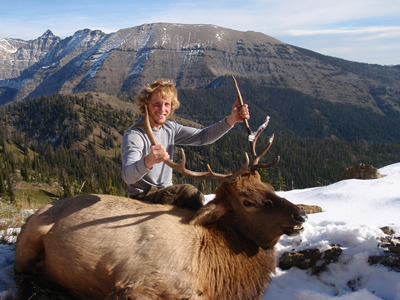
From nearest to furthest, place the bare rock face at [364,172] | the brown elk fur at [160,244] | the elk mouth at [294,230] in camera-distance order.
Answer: the brown elk fur at [160,244] → the elk mouth at [294,230] → the bare rock face at [364,172]

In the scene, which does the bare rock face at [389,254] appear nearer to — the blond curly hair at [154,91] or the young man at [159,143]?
the young man at [159,143]

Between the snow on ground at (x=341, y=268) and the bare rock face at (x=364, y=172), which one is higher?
the snow on ground at (x=341, y=268)

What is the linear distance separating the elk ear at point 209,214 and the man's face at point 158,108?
1967mm

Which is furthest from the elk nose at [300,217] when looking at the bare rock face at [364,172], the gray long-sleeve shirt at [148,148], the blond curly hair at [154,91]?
the bare rock face at [364,172]

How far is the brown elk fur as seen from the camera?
4.61 m

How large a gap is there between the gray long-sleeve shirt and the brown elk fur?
652 millimetres

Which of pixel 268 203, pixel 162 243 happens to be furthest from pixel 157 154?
pixel 268 203

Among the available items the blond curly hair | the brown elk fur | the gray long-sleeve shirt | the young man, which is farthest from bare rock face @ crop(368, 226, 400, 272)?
the blond curly hair

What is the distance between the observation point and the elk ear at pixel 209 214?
5.33m

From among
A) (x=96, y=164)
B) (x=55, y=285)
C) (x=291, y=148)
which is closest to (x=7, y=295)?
(x=55, y=285)

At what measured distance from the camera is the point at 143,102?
6430 mm

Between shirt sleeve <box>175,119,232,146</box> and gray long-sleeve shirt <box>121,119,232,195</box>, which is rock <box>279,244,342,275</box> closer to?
gray long-sleeve shirt <box>121,119,232,195</box>

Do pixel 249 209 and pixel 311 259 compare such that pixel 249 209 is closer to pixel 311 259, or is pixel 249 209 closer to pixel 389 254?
pixel 311 259

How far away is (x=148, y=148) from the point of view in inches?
240
